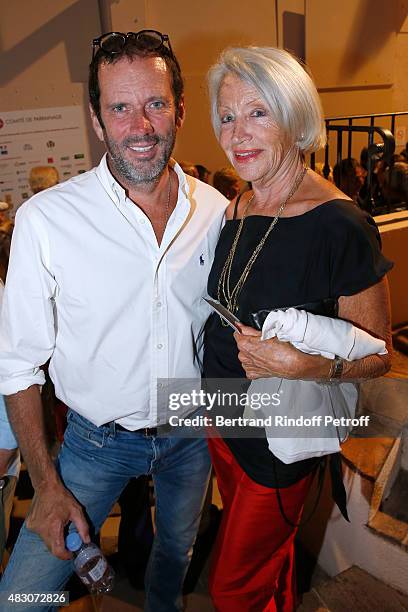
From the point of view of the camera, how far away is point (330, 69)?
747 cm

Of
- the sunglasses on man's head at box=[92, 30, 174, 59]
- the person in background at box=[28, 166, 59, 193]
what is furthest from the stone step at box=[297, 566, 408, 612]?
the person in background at box=[28, 166, 59, 193]

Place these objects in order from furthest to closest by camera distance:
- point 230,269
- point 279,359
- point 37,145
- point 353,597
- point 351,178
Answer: point 37,145
point 351,178
point 353,597
point 230,269
point 279,359

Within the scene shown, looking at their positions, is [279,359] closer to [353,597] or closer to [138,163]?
[138,163]

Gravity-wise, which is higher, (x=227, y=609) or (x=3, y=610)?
(x=3, y=610)

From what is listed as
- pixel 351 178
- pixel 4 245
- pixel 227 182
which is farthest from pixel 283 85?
pixel 351 178

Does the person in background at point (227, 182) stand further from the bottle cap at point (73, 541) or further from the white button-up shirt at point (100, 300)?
the bottle cap at point (73, 541)

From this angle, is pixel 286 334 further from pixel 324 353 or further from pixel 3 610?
pixel 3 610

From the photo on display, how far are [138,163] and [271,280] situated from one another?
1.74 ft

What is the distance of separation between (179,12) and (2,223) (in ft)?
13.6

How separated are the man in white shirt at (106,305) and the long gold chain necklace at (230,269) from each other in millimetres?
104

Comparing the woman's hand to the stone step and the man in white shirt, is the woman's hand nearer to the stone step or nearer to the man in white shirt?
the man in white shirt

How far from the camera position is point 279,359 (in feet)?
4.50

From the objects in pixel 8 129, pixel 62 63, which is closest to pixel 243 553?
pixel 8 129

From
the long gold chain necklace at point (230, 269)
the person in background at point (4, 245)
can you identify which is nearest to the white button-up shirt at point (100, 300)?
the long gold chain necklace at point (230, 269)
